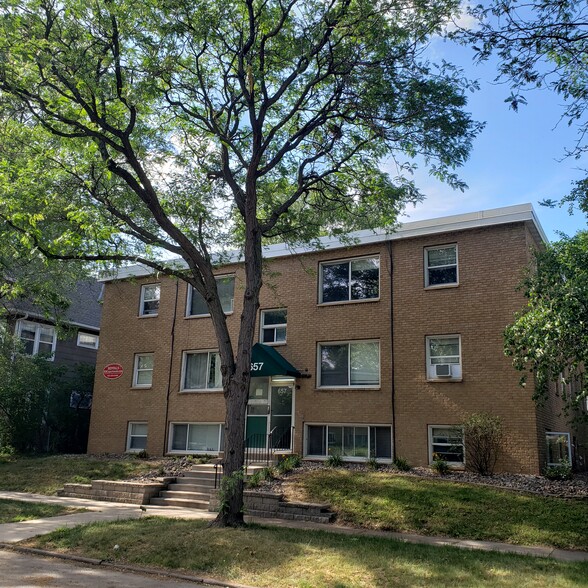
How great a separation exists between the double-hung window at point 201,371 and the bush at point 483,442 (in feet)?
29.2

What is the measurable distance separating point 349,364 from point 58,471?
31.9 ft

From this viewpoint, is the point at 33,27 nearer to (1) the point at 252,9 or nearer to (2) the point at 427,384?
(1) the point at 252,9

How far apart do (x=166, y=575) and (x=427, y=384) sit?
1034cm

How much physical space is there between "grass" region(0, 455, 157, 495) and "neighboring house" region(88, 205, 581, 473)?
2.23 metres

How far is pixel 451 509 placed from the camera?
12.2 metres

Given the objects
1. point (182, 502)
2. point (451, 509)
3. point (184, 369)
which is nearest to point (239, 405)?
point (451, 509)

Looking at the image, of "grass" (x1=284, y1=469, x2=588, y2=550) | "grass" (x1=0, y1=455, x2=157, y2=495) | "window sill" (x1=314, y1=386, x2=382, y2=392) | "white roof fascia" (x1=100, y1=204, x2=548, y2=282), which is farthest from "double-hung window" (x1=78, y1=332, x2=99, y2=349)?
"grass" (x1=284, y1=469, x2=588, y2=550)

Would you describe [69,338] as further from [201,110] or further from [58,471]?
[201,110]

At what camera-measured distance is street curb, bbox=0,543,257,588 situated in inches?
303

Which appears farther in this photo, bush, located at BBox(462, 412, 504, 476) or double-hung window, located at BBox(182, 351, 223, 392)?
double-hung window, located at BBox(182, 351, 223, 392)

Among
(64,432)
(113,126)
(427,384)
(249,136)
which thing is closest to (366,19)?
(249,136)

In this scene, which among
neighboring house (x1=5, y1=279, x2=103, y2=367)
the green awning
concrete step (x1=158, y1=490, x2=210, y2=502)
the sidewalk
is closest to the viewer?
the sidewalk

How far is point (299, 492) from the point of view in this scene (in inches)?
558

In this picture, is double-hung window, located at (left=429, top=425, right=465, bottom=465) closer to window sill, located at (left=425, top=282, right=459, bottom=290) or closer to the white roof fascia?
window sill, located at (left=425, top=282, right=459, bottom=290)
